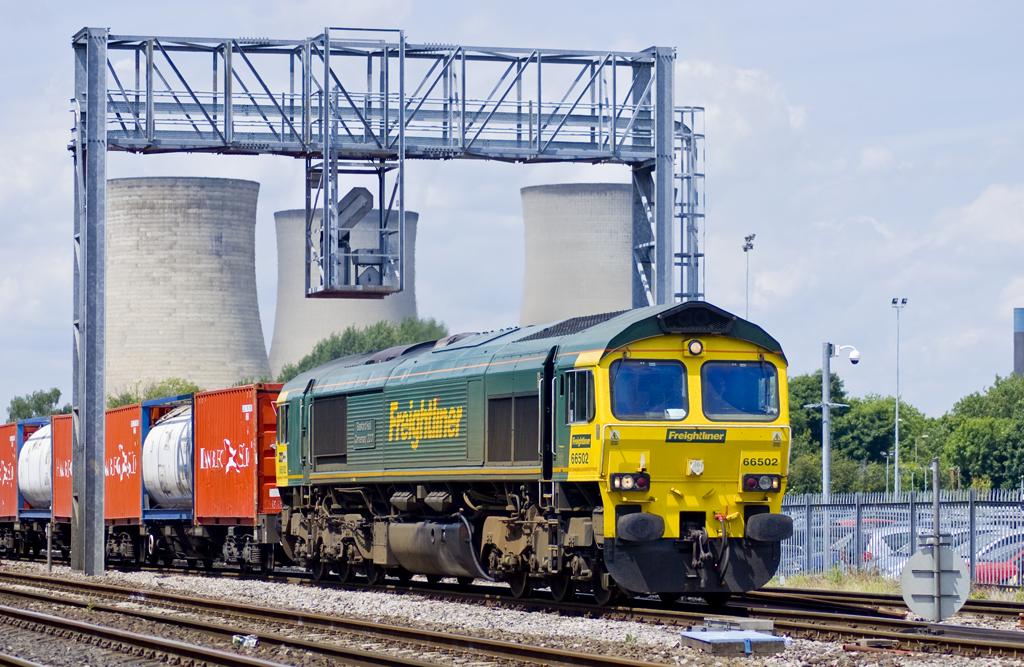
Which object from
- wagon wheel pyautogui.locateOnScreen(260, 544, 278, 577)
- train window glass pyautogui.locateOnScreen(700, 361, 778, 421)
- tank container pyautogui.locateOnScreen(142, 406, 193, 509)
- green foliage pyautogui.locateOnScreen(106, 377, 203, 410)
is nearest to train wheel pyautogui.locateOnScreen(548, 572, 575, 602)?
train window glass pyautogui.locateOnScreen(700, 361, 778, 421)

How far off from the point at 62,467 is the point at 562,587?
78.1ft

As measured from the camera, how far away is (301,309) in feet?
353

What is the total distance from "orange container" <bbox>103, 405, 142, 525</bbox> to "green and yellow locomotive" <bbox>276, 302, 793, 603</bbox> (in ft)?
50.0

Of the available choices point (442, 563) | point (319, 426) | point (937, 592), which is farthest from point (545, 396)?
point (319, 426)

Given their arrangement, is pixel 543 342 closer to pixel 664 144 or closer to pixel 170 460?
pixel 664 144

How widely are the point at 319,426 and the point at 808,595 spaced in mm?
9997

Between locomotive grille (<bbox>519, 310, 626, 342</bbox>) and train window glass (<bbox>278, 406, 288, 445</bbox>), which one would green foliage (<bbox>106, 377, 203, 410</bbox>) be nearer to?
train window glass (<bbox>278, 406, 288, 445</bbox>)

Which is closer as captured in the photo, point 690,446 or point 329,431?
point 690,446

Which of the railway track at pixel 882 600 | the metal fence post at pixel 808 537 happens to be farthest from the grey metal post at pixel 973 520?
the metal fence post at pixel 808 537

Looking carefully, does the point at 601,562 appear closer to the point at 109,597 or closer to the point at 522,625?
the point at 522,625

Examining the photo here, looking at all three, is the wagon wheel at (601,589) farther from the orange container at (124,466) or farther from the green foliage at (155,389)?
the green foliage at (155,389)

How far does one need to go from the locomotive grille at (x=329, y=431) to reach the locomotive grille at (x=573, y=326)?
21.1 ft

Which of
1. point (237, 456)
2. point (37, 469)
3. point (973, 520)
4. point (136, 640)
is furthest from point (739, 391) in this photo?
point (37, 469)

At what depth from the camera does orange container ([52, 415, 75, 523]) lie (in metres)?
40.5
